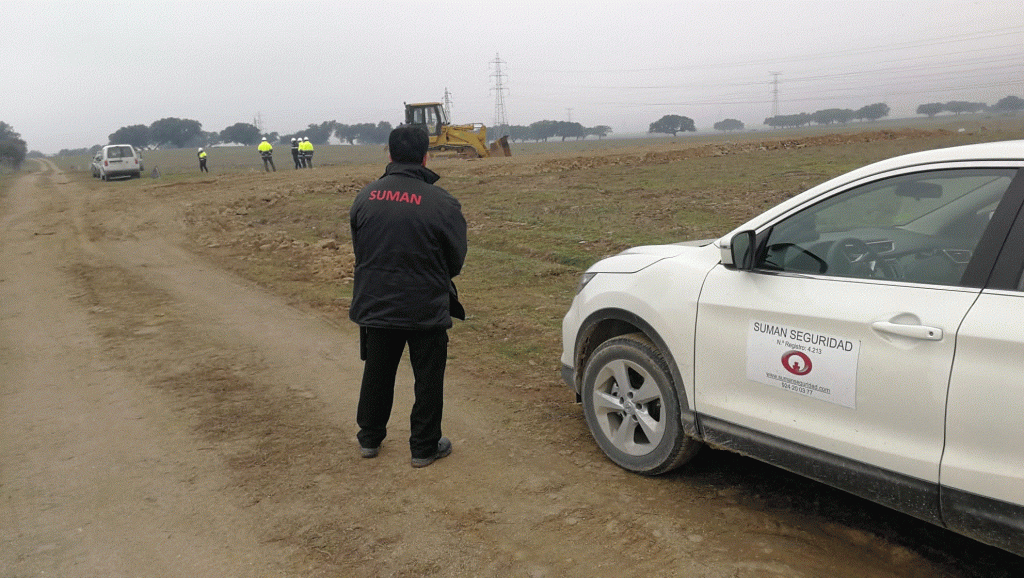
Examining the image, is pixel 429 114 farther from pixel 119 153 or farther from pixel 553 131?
pixel 553 131

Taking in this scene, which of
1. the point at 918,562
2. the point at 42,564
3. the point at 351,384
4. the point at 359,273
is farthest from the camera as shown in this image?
the point at 351,384

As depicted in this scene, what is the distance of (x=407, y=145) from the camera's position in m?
4.10

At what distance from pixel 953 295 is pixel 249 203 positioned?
18.4 metres

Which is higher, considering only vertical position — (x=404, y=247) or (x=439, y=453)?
(x=404, y=247)

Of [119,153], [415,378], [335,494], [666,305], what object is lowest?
[335,494]

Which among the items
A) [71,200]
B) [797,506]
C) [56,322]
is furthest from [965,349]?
[71,200]

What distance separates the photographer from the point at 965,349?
263 cm

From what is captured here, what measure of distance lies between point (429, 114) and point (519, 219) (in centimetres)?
2329

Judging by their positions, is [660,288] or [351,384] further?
[351,384]

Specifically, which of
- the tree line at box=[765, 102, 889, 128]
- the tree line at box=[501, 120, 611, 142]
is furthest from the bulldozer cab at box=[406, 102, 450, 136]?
the tree line at box=[501, 120, 611, 142]

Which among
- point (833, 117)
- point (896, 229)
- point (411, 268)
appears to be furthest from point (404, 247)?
point (833, 117)

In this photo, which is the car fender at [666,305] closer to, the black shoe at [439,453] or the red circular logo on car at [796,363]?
the red circular logo on car at [796,363]

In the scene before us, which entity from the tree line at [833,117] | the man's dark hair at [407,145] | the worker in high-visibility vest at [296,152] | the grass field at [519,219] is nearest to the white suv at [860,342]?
the man's dark hair at [407,145]

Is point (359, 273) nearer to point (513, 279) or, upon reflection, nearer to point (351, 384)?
point (351, 384)
